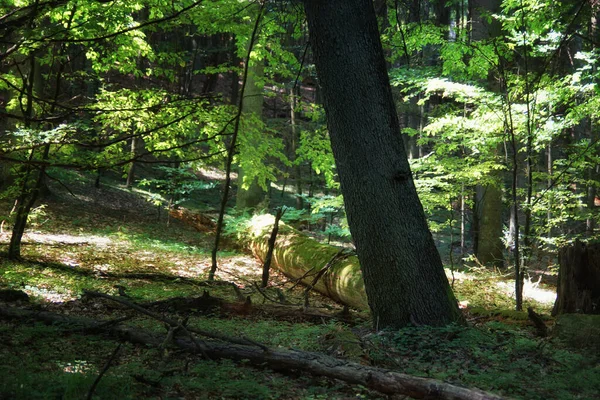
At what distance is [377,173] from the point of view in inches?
174

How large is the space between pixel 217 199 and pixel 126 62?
1481 cm

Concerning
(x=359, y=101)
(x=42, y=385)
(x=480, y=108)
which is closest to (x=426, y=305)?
(x=359, y=101)

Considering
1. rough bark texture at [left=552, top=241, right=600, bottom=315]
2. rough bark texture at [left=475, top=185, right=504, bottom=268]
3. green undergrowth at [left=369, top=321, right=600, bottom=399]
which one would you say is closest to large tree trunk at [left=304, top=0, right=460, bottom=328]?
green undergrowth at [left=369, top=321, right=600, bottom=399]

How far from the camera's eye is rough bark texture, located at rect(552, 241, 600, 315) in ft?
17.9

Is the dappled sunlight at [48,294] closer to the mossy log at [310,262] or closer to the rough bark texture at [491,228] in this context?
the mossy log at [310,262]

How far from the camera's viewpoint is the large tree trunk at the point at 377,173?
4.40 metres

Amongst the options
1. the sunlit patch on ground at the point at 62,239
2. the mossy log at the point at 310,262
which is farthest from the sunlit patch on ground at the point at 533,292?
the sunlit patch on ground at the point at 62,239

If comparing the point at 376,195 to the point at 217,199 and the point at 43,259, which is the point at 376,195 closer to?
the point at 43,259

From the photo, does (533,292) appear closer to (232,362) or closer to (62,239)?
(232,362)

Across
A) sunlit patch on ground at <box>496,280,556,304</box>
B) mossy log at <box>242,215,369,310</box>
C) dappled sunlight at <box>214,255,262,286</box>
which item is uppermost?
mossy log at <box>242,215,369,310</box>

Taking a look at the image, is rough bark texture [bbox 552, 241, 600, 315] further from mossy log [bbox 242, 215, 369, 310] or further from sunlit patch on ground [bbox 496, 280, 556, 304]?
sunlit patch on ground [bbox 496, 280, 556, 304]

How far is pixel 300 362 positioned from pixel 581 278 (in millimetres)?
4223

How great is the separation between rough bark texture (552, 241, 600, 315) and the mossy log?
281cm

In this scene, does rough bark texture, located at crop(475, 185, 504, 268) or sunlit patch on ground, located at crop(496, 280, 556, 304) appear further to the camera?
rough bark texture, located at crop(475, 185, 504, 268)
